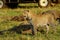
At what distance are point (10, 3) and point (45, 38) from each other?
34.0ft

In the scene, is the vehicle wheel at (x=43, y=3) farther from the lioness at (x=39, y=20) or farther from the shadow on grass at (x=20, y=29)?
the lioness at (x=39, y=20)

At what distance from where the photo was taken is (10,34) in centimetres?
903

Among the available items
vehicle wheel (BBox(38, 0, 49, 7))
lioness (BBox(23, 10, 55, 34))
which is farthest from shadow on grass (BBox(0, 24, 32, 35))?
vehicle wheel (BBox(38, 0, 49, 7))

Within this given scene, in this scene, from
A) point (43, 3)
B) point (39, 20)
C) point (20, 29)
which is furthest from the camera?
point (43, 3)

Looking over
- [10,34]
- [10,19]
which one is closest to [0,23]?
[10,19]

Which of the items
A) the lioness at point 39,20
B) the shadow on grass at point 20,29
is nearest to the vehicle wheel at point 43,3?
the shadow on grass at point 20,29

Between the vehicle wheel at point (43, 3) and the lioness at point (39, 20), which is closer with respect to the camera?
the lioness at point (39, 20)

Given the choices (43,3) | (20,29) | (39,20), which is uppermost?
(39,20)

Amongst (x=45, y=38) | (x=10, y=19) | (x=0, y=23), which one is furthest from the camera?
(x=10, y=19)

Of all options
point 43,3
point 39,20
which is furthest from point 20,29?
point 43,3

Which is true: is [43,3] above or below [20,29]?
below

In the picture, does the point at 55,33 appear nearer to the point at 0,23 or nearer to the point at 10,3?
the point at 0,23

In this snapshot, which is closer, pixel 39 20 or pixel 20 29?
pixel 39 20

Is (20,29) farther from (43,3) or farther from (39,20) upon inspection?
(43,3)
